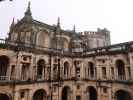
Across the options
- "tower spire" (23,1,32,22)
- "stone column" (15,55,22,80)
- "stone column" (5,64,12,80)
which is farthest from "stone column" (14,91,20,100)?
"tower spire" (23,1,32,22)

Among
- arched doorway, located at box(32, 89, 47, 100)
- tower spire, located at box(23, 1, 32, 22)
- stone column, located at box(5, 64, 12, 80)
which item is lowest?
arched doorway, located at box(32, 89, 47, 100)

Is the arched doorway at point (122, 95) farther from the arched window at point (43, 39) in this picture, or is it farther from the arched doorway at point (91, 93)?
the arched window at point (43, 39)

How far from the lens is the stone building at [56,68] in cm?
1797

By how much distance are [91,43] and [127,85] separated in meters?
18.8

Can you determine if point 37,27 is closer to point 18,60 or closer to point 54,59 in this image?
point 54,59

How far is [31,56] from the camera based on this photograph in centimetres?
1952

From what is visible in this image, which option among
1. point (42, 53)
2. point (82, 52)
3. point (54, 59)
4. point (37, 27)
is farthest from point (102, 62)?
point (37, 27)

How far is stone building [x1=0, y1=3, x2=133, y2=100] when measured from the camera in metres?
18.0

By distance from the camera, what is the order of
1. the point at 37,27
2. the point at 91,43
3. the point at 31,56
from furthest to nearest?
the point at 91,43, the point at 37,27, the point at 31,56

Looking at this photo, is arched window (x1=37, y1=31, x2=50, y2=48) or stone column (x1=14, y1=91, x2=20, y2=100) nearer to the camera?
stone column (x1=14, y1=91, x2=20, y2=100)

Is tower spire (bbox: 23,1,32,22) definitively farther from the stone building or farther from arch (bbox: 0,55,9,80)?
arch (bbox: 0,55,9,80)

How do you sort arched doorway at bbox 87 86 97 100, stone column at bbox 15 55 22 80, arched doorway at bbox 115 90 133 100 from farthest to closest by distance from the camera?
arched doorway at bbox 87 86 97 100, arched doorway at bbox 115 90 133 100, stone column at bbox 15 55 22 80

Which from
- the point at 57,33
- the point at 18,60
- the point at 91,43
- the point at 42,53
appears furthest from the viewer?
the point at 91,43

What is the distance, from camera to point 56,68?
72.4 ft
